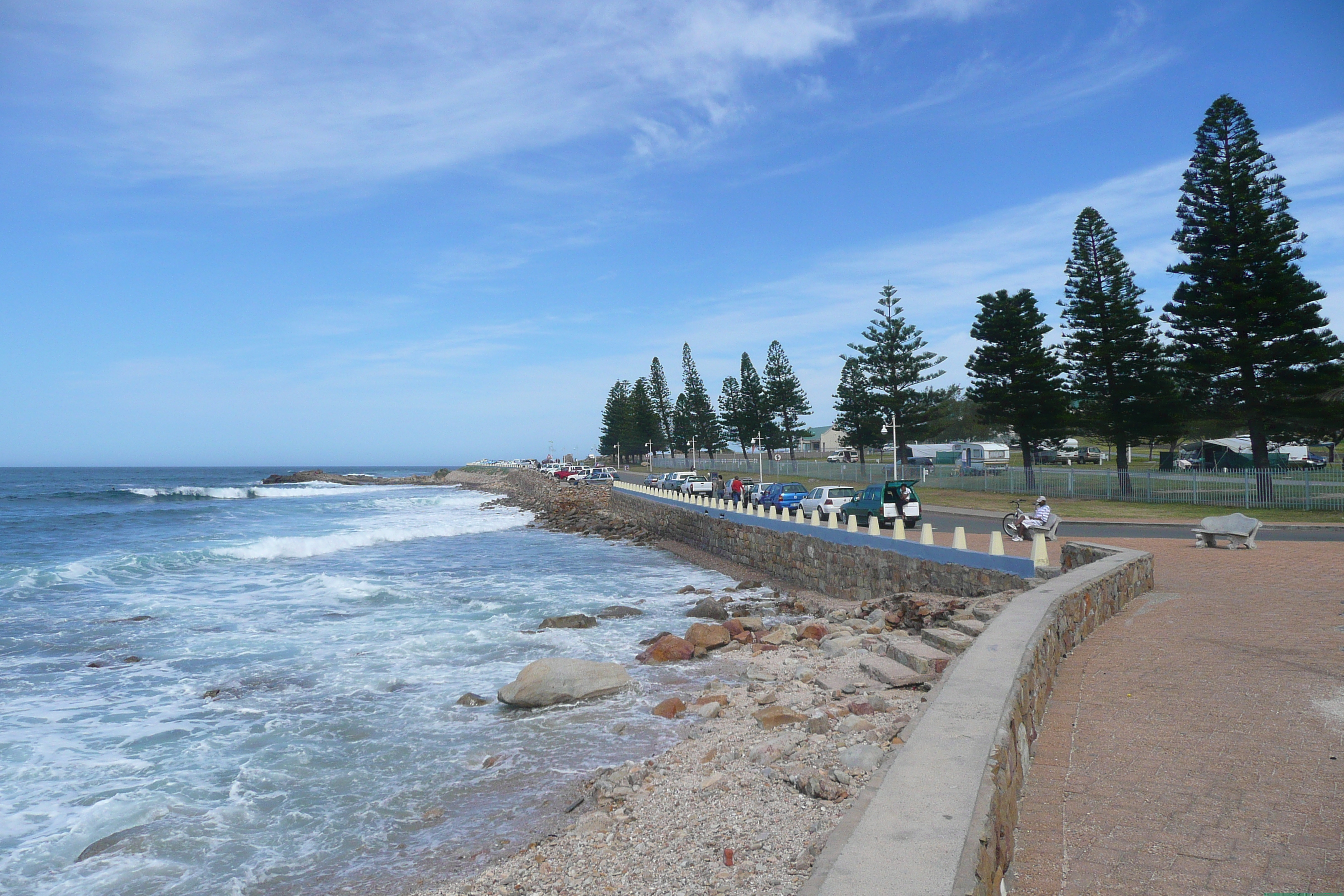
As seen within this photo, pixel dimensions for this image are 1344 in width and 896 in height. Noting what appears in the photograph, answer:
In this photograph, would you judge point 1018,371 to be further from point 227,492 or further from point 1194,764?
point 227,492

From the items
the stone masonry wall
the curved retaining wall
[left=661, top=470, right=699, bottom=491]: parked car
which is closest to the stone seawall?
the stone masonry wall

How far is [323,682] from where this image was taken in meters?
11.7

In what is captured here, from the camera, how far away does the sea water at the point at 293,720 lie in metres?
6.59

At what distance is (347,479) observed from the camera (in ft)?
411

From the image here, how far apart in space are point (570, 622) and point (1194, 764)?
11.6 metres

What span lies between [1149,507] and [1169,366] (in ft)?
29.5

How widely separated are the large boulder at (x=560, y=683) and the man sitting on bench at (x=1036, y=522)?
978cm

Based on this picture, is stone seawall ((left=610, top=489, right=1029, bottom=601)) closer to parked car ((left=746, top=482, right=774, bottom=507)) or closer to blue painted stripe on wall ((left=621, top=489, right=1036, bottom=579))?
blue painted stripe on wall ((left=621, top=489, right=1036, bottom=579))

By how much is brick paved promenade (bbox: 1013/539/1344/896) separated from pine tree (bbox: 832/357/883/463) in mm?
43487

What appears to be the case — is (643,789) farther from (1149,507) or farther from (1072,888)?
(1149,507)

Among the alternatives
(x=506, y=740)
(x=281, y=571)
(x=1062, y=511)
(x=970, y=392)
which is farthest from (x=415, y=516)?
(x=506, y=740)

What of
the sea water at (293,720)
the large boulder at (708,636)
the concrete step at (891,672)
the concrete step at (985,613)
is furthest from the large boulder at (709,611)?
the concrete step at (891,672)

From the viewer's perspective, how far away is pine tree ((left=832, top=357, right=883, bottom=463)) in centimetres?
5159

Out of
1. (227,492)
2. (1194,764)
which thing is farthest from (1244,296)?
(227,492)
